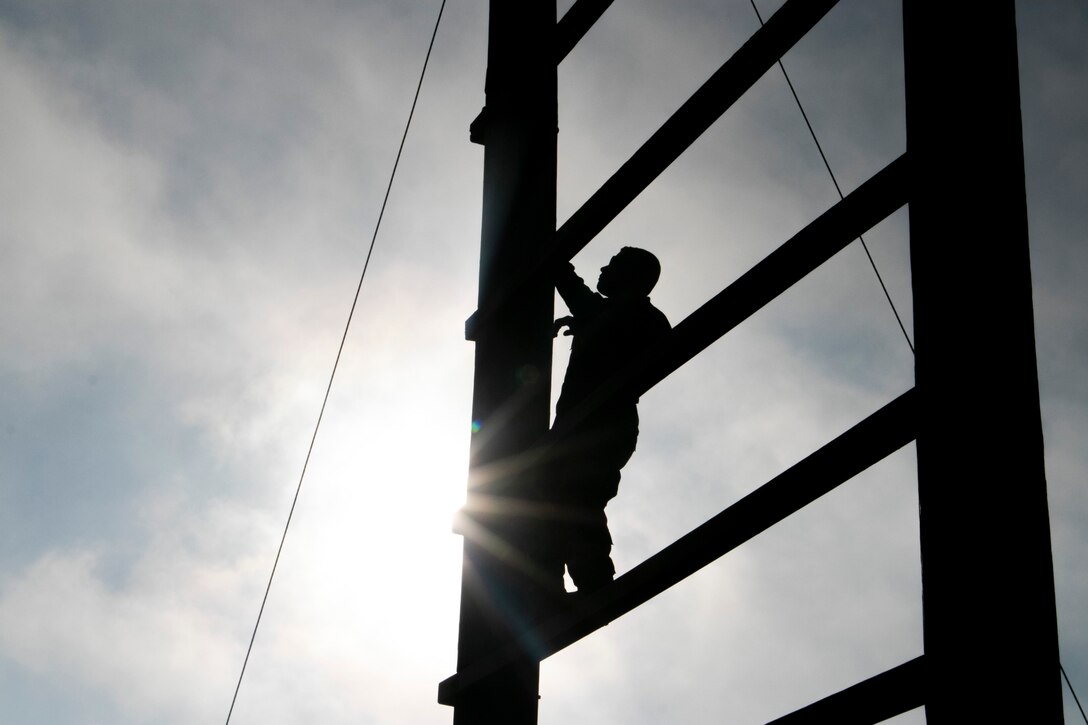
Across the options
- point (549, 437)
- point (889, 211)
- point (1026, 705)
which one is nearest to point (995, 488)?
point (1026, 705)

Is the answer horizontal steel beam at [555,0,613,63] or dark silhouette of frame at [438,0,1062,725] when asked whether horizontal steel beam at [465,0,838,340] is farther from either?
horizontal steel beam at [555,0,613,63]

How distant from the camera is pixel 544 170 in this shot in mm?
4375

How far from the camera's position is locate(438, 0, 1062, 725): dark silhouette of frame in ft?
7.05

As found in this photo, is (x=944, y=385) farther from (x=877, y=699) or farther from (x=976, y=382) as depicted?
(x=877, y=699)

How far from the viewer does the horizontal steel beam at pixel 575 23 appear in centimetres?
415

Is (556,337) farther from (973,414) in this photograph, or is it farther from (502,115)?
(973,414)

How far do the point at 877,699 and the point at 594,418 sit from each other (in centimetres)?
194

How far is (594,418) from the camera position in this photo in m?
4.14

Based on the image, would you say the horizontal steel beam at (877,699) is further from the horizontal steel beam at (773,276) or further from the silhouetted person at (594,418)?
the silhouetted person at (594,418)

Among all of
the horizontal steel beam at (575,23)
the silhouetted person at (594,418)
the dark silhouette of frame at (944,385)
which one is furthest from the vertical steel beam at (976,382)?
the horizontal steel beam at (575,23)

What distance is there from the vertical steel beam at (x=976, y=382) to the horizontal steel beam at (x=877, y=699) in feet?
0.14

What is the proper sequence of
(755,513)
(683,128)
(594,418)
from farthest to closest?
(594,418)
(683,128)
(755,513)

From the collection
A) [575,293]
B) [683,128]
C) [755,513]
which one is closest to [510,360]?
[575,293]

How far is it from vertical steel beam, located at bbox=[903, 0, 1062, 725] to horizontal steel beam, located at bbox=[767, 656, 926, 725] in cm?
4
